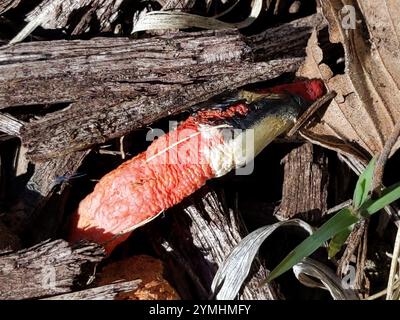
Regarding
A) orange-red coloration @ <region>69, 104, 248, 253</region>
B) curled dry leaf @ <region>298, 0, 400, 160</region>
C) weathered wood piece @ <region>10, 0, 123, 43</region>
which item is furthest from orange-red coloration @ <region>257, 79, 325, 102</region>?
weathered wood piece @ <region>10, 0, 123, 43</region>

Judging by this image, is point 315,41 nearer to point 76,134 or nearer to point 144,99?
point 144,99

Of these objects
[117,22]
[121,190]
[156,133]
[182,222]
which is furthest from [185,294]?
[117,22]

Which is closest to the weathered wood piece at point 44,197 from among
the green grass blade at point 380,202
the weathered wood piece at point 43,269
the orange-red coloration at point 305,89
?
the weathered wood piece at point 43,269

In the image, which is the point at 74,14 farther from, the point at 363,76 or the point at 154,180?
the point at 363,76

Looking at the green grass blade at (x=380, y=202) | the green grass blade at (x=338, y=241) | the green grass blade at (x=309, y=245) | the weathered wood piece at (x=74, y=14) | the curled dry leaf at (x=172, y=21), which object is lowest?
the green grass blade at (x=338, y=241)

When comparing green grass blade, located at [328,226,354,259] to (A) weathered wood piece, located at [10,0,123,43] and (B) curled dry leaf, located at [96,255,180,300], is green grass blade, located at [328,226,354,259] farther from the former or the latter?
(A) weathered wood piece, located at [10,0,123,43]

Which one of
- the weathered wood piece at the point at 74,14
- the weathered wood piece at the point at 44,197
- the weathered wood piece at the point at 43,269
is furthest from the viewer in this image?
the weathered wood piece at the point at 74,14

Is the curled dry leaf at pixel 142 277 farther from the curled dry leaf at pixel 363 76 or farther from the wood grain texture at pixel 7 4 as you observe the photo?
the wood grain texture at pixel 7 4

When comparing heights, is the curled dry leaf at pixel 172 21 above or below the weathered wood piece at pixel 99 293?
above
